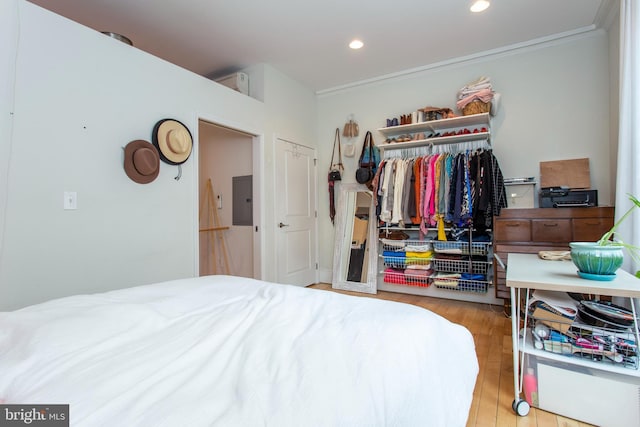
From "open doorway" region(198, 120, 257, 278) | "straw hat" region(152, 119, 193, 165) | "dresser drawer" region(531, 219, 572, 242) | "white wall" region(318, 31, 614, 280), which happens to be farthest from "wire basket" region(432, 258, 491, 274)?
"straw hat" region(152, 119, 193, 165)

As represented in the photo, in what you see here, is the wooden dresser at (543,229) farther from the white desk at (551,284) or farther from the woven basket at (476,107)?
the woven basket at (476,107)

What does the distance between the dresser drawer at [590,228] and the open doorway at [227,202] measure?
3.09m

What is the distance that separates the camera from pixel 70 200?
2.04m

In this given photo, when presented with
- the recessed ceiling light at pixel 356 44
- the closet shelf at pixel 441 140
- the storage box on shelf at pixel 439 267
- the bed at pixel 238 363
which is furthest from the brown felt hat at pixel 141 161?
the storage box on shelf at pixel 439 267

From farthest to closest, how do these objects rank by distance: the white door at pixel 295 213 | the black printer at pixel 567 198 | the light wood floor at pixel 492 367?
the white door at pixel 295 213 → the black printer at pixel 567 198 → the light wood floor at pixel 492 367

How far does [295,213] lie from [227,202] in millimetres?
859

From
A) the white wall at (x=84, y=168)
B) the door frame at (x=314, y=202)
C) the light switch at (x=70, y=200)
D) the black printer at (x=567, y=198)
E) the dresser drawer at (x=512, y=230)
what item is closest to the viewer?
the white wall at (x=84, y=168)

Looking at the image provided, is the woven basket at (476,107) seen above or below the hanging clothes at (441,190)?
above

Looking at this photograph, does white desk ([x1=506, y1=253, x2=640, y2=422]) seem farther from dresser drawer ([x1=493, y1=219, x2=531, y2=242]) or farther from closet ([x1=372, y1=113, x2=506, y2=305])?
closet ([x1=372, y1=113, x2=506, y2=305])

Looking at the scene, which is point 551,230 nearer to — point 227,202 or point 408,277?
point 408,277

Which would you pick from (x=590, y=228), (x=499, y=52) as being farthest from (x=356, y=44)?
(x=590, y=228)

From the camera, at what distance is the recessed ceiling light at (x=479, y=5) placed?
255cm

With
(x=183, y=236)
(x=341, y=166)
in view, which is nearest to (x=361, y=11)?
(x=341, y=166)

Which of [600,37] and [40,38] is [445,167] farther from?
[40,38]
